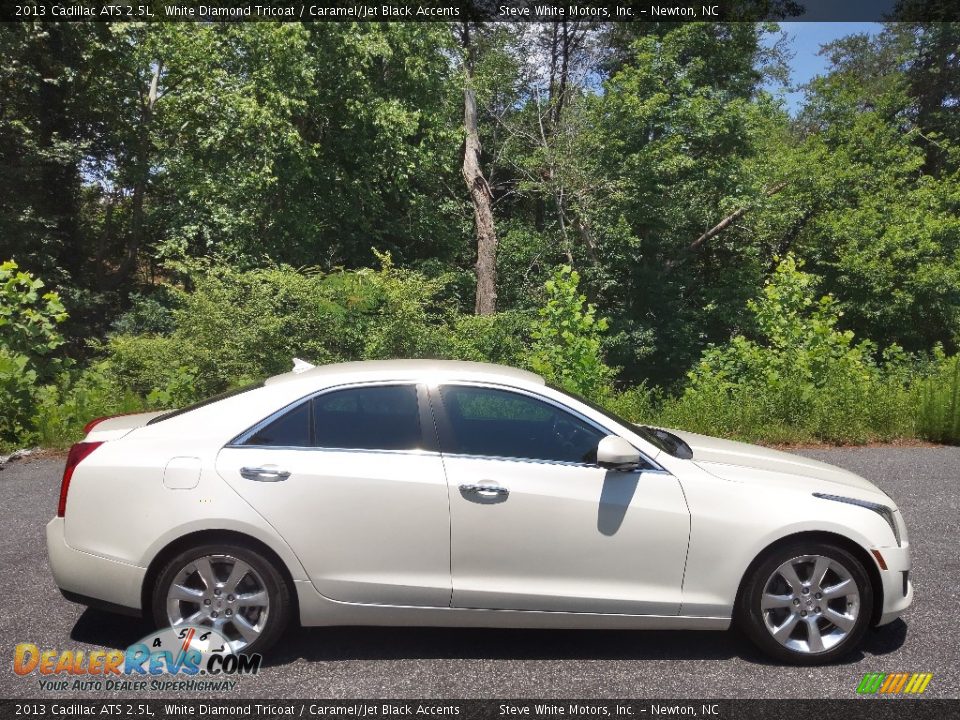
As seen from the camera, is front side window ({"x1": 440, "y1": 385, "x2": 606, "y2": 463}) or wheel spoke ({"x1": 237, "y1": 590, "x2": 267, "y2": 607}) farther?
front side window ({"x1": 440, "y1": 385, "x2": 606, "y2": 463})

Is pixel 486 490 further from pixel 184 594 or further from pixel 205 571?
pixel 184 594

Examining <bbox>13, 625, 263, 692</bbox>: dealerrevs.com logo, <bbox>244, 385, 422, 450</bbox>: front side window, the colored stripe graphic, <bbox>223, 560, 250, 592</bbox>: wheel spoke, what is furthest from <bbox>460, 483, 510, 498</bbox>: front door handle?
the colored stripe graphic

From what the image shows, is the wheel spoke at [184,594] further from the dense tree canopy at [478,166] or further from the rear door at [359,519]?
the dense tree canopy at [478,166]

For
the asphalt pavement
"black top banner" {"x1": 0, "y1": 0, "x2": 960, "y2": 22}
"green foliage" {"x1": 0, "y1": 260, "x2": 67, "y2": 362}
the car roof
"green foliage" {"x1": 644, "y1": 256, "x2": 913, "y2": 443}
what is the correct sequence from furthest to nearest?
"black top banner" {"x1": 0, "y1": 0, "x2": 960, "y2": 22}, "green foliage" {"x1": 644, "y1": 256, "x2": 913, "y2": 443}, "green foliage" {"x1": 0, "y1": 260, "x2": 67, "y2": 362}, the car roof, the asphalt pavement

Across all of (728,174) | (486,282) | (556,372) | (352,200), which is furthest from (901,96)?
(556,372)

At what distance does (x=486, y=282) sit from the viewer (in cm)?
2222

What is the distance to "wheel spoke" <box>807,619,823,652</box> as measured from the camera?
13.4ft

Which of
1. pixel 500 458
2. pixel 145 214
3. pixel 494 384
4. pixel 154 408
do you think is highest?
pixel 145 214

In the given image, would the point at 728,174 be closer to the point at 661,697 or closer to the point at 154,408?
the point at 154,408

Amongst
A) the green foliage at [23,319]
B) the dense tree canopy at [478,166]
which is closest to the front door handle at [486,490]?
the green foliage at [23,319]

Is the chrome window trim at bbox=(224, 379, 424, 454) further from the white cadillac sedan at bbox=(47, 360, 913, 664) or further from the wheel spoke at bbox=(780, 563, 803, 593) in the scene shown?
the wheel spoke at bbox=(780, 563, 803, 593)

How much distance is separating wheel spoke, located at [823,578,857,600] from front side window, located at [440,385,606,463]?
4.45 ft

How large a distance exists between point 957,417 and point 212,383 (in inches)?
377

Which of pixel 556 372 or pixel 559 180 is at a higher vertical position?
pixel 559 180
